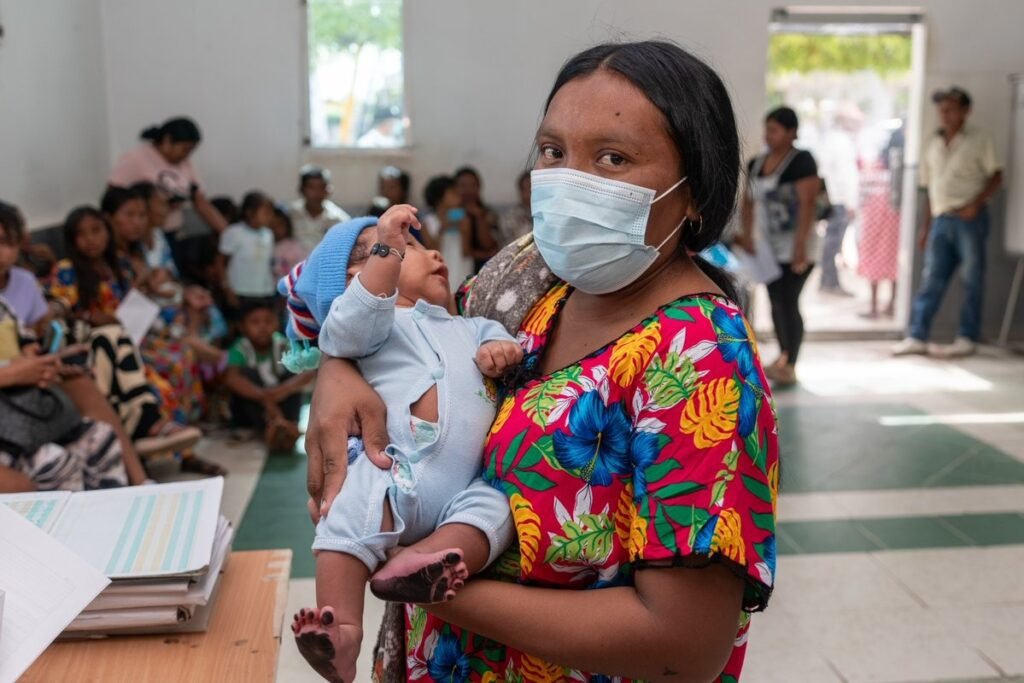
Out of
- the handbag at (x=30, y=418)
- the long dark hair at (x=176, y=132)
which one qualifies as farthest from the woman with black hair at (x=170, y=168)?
the handbag at (x=30, y=418)

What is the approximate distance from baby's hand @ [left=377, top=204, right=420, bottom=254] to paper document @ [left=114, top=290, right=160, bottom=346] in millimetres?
3419

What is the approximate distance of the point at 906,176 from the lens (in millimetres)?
7594

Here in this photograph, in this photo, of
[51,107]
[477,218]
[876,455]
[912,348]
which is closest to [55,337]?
[51,107]

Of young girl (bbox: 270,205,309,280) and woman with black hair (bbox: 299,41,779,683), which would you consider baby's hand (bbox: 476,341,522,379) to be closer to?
woman with black hair (bbox: 299,41,779,683)

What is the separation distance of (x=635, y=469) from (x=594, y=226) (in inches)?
10.7

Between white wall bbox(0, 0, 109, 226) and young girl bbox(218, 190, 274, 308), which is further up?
white wall bbox(0, 0, 109, 226)

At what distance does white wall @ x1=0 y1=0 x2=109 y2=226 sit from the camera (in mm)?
4691

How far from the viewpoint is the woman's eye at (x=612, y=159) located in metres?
1.04

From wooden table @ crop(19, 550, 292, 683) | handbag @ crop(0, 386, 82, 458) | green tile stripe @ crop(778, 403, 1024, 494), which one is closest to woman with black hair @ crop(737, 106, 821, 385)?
green tile stripe @ crop(778, 403, 1024, 494)

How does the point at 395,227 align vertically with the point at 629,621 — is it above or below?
above

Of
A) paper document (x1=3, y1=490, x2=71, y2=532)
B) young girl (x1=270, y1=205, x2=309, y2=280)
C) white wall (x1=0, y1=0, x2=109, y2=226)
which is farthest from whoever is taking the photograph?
young girl (x1=270, y1=205, x2=309, y2=280)

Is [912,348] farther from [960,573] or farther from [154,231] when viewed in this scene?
[154,231]

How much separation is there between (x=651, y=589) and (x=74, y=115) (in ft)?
19.1

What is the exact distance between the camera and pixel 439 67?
7156mm
